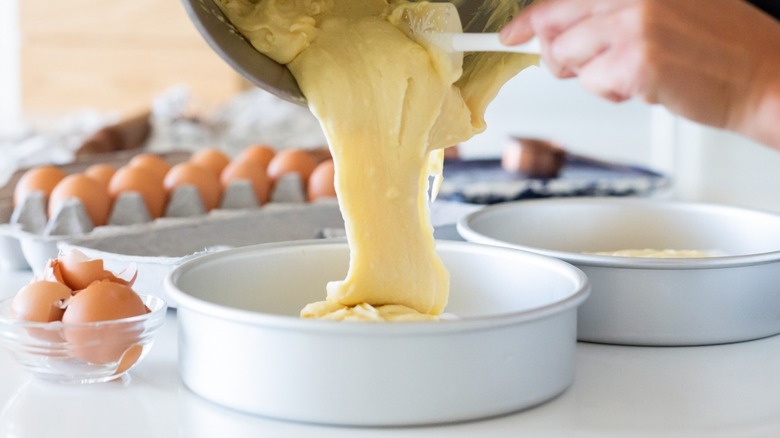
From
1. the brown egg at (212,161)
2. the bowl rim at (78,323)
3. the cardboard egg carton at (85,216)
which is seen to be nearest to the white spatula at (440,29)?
the bowl rim at (78,323)

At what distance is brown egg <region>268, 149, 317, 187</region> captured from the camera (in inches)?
65.4

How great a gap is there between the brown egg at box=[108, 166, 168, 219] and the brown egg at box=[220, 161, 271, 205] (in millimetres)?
126

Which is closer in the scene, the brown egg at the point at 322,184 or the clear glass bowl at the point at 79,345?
the clear glass bowl at the point at 79,345

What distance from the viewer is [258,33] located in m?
0.96

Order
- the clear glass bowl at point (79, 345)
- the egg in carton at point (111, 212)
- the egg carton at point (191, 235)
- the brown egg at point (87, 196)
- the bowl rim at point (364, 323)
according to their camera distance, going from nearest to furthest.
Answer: the bowl rim at point (364, 323)
the clear glass bowl at point (79, 345)
the egg carton at point (191, 235)
the egg in carton at point (111, 212)
the brown egg at point (87, 196)

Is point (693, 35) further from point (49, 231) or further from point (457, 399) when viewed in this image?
point (49, 231)

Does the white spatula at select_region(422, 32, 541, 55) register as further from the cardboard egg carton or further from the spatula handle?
the cardboard egg carton

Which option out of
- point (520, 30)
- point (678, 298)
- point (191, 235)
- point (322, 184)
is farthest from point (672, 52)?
point (322, 184)

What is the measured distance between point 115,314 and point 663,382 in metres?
0.48

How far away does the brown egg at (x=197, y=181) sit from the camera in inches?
59.4

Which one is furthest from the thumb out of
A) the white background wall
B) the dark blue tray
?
the white background wall

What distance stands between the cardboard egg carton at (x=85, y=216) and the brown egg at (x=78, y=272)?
24 centimetres

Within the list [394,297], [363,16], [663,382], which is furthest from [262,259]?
[663,382]

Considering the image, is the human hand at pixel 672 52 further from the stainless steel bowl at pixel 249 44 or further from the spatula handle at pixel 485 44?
the stainless steel bowl at pixel 249 44
